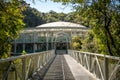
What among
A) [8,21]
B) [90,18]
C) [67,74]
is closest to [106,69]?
[90,18]

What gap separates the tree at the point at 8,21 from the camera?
9.76m

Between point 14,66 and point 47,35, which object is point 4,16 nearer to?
point 14,66

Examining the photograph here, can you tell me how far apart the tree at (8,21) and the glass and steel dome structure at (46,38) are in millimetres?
Result: 59075

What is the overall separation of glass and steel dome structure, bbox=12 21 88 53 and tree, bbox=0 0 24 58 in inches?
2326

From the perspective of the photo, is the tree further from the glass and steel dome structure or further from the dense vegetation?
the glass and steel dome structure

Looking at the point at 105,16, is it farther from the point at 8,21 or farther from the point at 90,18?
the point at 8,21

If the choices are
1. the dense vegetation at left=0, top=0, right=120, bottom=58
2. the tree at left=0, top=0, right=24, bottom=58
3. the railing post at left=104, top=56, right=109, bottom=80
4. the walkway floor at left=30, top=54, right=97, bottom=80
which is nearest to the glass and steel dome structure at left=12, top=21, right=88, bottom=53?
the walkway floor at left=30, top=54, right=97, bottom=80

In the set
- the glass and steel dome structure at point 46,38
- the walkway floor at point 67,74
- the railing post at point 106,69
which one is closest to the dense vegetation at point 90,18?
the walkway floor at point 67,74

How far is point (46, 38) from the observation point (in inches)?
2830

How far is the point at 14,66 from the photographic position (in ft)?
26.4

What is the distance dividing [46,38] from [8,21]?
61387 mm

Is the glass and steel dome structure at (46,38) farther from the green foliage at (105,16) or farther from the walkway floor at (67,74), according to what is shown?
the green foliage at (105,16)

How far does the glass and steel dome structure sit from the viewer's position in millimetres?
71750

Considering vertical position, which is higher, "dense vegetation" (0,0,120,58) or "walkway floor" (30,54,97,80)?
"dense vegetation" (0,0,120,58)
